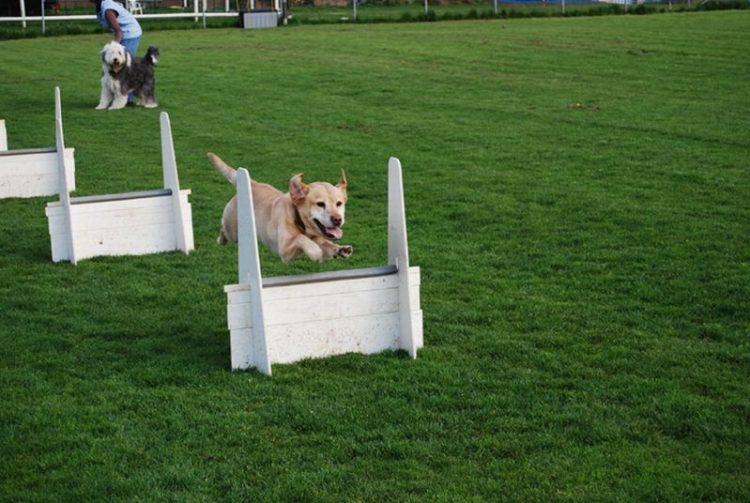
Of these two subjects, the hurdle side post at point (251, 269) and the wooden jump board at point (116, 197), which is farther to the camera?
the wooden jump board at point (116, 197)

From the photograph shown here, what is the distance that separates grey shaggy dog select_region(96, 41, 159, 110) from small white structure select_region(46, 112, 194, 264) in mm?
9502

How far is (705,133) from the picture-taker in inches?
589

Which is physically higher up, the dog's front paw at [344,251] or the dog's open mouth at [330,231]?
the dog's open mouth at [330,231]

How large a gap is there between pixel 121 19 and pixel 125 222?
10.7 metres

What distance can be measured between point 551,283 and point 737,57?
16.4 metres

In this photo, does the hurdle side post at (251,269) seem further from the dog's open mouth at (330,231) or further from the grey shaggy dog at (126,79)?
the grey shaggy dog at (126,79)

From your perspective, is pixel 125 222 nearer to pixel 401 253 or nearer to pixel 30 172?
pixel 30 172

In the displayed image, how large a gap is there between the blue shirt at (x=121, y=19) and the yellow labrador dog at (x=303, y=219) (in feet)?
38.5

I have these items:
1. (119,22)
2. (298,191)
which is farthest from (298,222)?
(119,22)

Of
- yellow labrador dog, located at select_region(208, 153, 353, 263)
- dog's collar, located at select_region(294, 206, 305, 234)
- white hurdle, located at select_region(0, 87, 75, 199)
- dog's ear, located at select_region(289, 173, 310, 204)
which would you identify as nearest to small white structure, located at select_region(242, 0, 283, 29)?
white hurdle, located at select_region(0, 87, 75, 199)

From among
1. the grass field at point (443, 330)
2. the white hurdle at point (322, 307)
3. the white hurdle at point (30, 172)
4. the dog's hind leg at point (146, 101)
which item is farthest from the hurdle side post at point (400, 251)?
the dog's hind leg at point (146, 101)

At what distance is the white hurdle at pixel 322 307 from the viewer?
256 inches

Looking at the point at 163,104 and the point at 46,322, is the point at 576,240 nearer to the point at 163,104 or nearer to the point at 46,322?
the point at 46,322

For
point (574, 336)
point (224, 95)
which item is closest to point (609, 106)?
point (224, 95)
